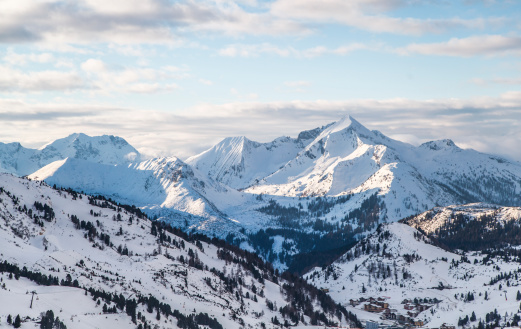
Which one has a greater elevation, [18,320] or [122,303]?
[18,320]

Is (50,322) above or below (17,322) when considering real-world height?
below

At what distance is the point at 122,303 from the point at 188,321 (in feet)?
77.9

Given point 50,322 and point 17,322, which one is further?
point 50,322

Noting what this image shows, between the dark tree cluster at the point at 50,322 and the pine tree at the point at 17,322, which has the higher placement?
the pine tree at the point at 17,322

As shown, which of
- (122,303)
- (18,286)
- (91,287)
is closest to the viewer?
(18,286)

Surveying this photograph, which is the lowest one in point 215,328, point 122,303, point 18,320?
point 215,328

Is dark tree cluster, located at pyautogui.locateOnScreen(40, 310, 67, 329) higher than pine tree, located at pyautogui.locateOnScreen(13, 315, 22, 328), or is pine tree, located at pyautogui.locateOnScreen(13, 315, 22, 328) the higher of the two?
pine tree, located at pyautogui.locateOnScreen(13, 315, 22, 328)

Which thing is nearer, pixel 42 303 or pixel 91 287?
pixel 42 303

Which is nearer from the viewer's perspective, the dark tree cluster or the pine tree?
the pine tree

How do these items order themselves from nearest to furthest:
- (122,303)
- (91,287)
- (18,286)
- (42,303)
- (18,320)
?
(18,320), (42,303), (18,286), (122,303), (91,287)

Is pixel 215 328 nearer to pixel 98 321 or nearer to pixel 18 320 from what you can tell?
pixel 98 321

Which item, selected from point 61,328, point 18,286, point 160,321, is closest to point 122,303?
point 160,321

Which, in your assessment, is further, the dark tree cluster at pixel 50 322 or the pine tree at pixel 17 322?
the dark tree cluster at pixel 50 322

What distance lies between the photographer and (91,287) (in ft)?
627
